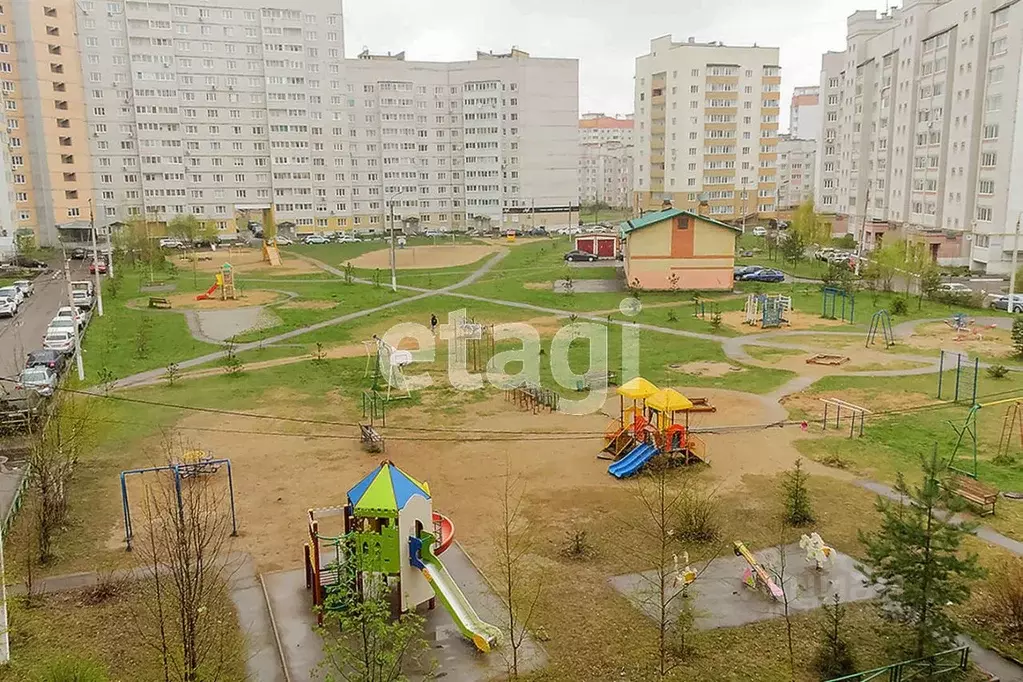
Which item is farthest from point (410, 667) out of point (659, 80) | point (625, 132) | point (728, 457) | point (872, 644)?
point (625, 132)

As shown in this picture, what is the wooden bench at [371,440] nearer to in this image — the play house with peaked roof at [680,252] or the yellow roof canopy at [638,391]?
the yellow roof canopy at [638,391]

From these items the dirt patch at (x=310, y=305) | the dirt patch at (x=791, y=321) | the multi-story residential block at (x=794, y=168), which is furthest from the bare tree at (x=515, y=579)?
the multi-story residential block at (x=794, y=168)

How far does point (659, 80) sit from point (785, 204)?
39.5 m

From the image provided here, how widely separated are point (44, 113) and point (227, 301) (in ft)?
140

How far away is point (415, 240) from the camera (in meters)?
91.7

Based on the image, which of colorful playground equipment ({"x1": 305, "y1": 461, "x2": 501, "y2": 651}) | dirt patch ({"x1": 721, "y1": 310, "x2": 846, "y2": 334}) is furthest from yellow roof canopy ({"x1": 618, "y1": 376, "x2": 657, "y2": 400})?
dirt patch ({"x1": 721, "y1": 310, "x2": 846, "y2": 334})

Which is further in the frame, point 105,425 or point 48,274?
point 48,274

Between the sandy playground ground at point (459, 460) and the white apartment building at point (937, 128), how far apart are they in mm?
41308

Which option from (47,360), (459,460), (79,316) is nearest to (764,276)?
(459,460)

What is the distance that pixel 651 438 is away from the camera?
19.9 m

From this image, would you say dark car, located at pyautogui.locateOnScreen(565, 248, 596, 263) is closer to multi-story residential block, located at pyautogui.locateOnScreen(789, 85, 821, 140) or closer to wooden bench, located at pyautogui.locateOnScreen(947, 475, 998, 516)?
wooden bench, located at pyautogui.locateOnScreen(947, 475, 998, 516)

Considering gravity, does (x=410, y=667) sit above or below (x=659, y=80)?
below

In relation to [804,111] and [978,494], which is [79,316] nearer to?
[978,494]

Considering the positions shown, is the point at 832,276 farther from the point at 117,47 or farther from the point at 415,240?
the point at 117,47
